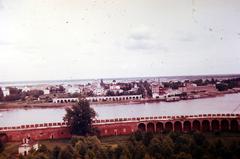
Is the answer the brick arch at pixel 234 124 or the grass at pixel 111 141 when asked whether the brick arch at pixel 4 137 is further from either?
the brick arch at pixel 234 124

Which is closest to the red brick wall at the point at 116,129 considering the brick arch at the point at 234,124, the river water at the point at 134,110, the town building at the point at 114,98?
the river water at the point at 134,110

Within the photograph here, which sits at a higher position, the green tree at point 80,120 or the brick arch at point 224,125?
the green tree at point 80,120

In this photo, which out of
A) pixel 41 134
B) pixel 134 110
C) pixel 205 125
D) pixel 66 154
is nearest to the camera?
pixel 66 154

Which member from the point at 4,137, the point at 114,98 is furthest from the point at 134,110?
the point at 4,137

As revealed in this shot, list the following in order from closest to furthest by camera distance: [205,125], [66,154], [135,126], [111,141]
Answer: [66,154], [111,141], [135,126], [205,125]

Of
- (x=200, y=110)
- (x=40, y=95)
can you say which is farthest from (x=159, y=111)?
(x=40, y=95)

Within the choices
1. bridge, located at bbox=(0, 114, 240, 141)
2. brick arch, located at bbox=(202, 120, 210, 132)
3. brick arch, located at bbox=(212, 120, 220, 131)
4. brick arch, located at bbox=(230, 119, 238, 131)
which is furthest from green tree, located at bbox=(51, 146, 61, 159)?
brick arch, located at bbox=(230, 119, 238, 131)

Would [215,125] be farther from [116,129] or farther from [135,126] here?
[116,129]
